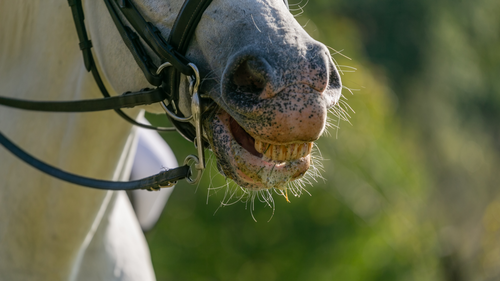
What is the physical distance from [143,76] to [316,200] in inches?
268

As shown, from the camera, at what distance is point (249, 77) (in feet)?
4.64

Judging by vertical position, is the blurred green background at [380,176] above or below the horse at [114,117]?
below

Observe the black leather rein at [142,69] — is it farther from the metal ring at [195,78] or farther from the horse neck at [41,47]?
the horse neck at [41,47]

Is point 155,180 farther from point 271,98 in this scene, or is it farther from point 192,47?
point 271,98

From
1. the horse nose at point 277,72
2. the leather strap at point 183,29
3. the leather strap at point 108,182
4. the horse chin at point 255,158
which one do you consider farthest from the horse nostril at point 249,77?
the leather strap at point 108,182

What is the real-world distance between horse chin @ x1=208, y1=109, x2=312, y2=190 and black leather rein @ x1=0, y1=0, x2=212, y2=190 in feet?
0.57

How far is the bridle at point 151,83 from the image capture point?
152cm

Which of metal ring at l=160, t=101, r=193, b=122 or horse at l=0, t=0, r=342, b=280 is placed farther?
metal ring at l=160, t=101, r=193, b=122

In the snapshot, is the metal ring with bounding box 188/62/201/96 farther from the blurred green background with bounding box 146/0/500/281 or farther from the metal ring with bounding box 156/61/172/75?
the blurred green background with bounding box 146/0/500/281

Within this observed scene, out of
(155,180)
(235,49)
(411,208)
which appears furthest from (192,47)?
(411,208)

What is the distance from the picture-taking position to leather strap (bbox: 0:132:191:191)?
1.74 metres

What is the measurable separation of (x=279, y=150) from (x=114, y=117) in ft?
2.83

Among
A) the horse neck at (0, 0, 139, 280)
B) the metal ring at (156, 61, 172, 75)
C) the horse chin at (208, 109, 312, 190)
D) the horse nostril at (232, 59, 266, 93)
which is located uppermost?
the horse nostril at (232, 59, 266, 93)

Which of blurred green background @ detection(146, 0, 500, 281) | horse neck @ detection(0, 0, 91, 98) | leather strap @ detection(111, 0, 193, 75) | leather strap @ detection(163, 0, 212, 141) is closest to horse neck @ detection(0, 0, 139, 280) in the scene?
horse neck @ detection(0, 0, 91, 98)
